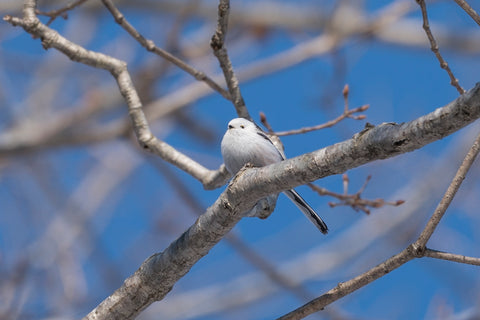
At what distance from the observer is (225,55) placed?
10.5 ft

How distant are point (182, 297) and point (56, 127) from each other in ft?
7.98

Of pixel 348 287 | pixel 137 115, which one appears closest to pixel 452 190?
pixel 348 287

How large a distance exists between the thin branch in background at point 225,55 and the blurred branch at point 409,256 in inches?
60.5

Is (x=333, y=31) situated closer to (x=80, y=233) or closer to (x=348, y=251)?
(x=348, y=251)

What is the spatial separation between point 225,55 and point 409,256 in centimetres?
171

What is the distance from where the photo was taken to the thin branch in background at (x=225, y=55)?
9.62 ft

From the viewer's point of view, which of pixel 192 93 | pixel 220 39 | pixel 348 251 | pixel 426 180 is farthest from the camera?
pixel 426 180

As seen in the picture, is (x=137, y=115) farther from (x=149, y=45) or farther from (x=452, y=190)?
(x=452, y=190)

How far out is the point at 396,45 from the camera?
613cm

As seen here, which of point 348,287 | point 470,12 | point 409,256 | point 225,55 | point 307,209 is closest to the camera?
point 470,12

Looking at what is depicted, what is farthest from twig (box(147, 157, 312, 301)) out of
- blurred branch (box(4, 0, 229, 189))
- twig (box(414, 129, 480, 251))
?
twig (box(414, 129, 480, 251))

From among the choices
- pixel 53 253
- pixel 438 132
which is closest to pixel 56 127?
pixel 53 253

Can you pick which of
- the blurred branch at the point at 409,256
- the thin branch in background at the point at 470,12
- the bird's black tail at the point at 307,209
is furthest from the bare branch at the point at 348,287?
the thin branch in background at the point at 470,12

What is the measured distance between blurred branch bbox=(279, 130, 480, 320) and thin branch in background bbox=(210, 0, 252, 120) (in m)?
1.54
